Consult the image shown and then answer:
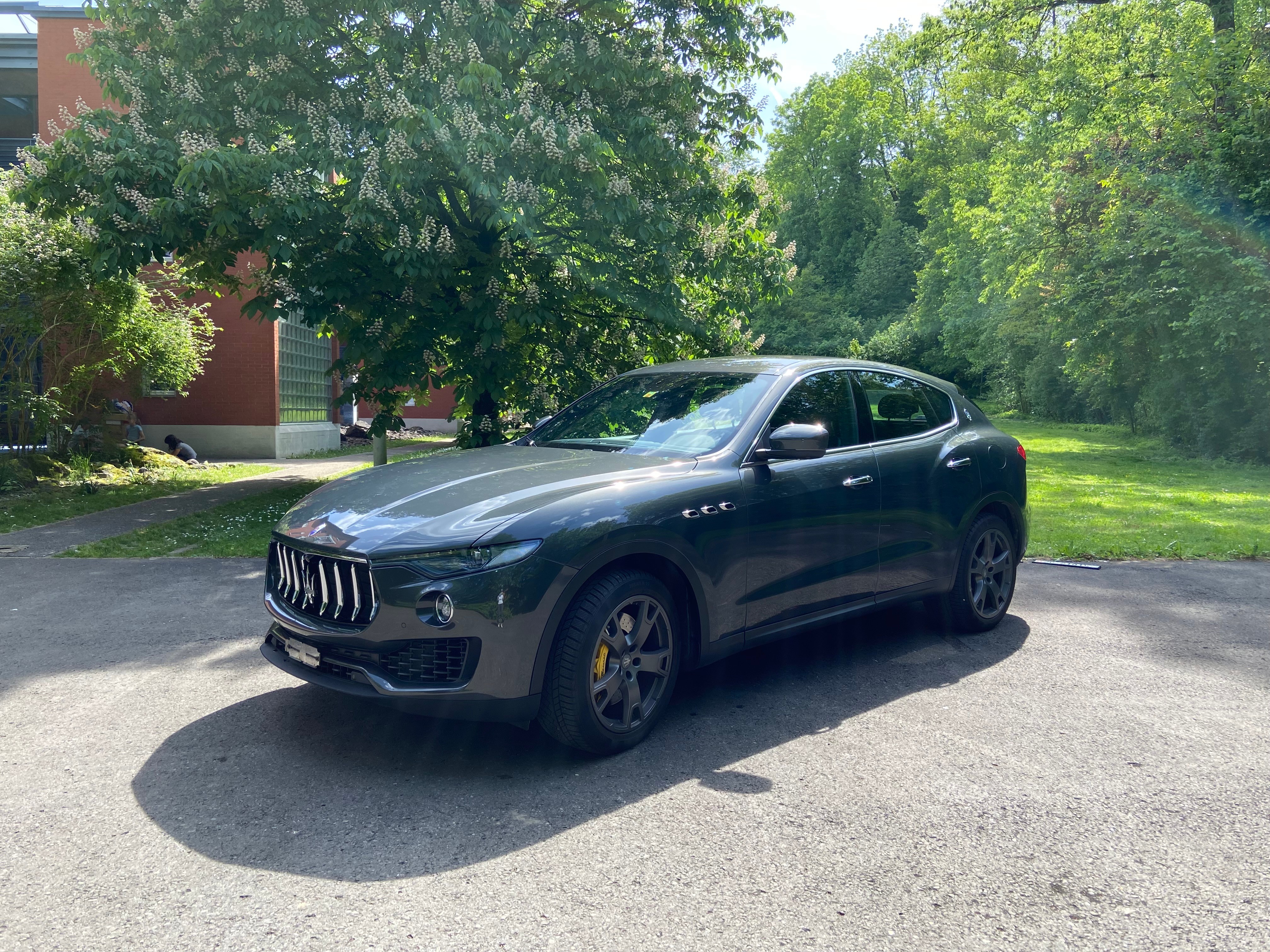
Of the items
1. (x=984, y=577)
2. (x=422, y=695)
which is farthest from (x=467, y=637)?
(x=984, y=577)

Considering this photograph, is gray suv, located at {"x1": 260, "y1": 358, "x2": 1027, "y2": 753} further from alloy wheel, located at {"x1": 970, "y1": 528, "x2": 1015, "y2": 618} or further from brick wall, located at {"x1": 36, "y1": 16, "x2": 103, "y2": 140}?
brick wall, located at {"x1": 36, "y1": 16, "x2": 103, "y2": 140}

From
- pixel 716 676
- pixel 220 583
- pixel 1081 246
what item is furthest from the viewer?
pixel 1081 246

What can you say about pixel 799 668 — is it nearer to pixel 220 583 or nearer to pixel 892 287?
pixel 220 583

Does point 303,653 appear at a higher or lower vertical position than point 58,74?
lower

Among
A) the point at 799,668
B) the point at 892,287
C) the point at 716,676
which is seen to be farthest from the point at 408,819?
the point at 892,287

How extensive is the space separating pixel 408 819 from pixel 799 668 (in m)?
2.65

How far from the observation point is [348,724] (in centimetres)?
454

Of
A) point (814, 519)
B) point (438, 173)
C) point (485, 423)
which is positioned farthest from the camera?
point (485, 423)

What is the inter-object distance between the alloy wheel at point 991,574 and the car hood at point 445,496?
2.43 meters

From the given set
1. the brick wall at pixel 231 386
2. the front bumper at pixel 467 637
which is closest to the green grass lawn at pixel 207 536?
the front bumper at pixel 467 637

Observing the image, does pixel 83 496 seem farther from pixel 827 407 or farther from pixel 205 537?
pixel 827 407

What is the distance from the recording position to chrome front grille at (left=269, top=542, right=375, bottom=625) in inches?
155

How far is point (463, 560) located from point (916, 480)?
294cm

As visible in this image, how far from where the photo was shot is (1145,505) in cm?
1309
